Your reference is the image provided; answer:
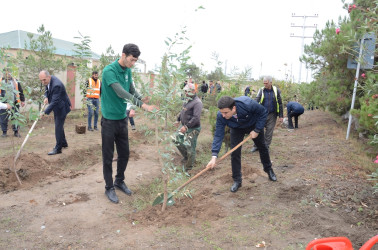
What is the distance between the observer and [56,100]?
218 inches

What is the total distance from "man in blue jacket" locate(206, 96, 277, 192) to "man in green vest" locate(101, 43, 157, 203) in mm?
1177

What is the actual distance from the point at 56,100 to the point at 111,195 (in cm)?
267

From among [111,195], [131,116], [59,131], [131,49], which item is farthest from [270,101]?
[59,131]

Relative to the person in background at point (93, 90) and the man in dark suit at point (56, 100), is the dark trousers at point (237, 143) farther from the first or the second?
the person in background at point (93, 90)

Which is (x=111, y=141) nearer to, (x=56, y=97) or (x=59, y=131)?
(x=56, y=97)

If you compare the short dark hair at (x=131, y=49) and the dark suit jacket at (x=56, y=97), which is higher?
the short dark hair at (x=131, y=49)

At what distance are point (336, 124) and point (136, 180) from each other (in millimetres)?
8291

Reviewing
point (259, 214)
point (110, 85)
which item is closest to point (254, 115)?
point (259, 214)

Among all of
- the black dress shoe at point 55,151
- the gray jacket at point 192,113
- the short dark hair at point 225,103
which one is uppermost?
the short dark hair at point 225,103

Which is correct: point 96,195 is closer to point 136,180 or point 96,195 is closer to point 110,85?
point 136,180

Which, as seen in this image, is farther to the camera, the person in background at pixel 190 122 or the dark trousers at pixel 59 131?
the dark trousers at pixel 59 131

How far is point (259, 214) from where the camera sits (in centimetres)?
353

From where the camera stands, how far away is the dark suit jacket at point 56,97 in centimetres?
550

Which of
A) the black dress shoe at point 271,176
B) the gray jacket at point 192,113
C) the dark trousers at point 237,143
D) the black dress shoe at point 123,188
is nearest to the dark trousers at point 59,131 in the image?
the black dress shoe at point 123,188
